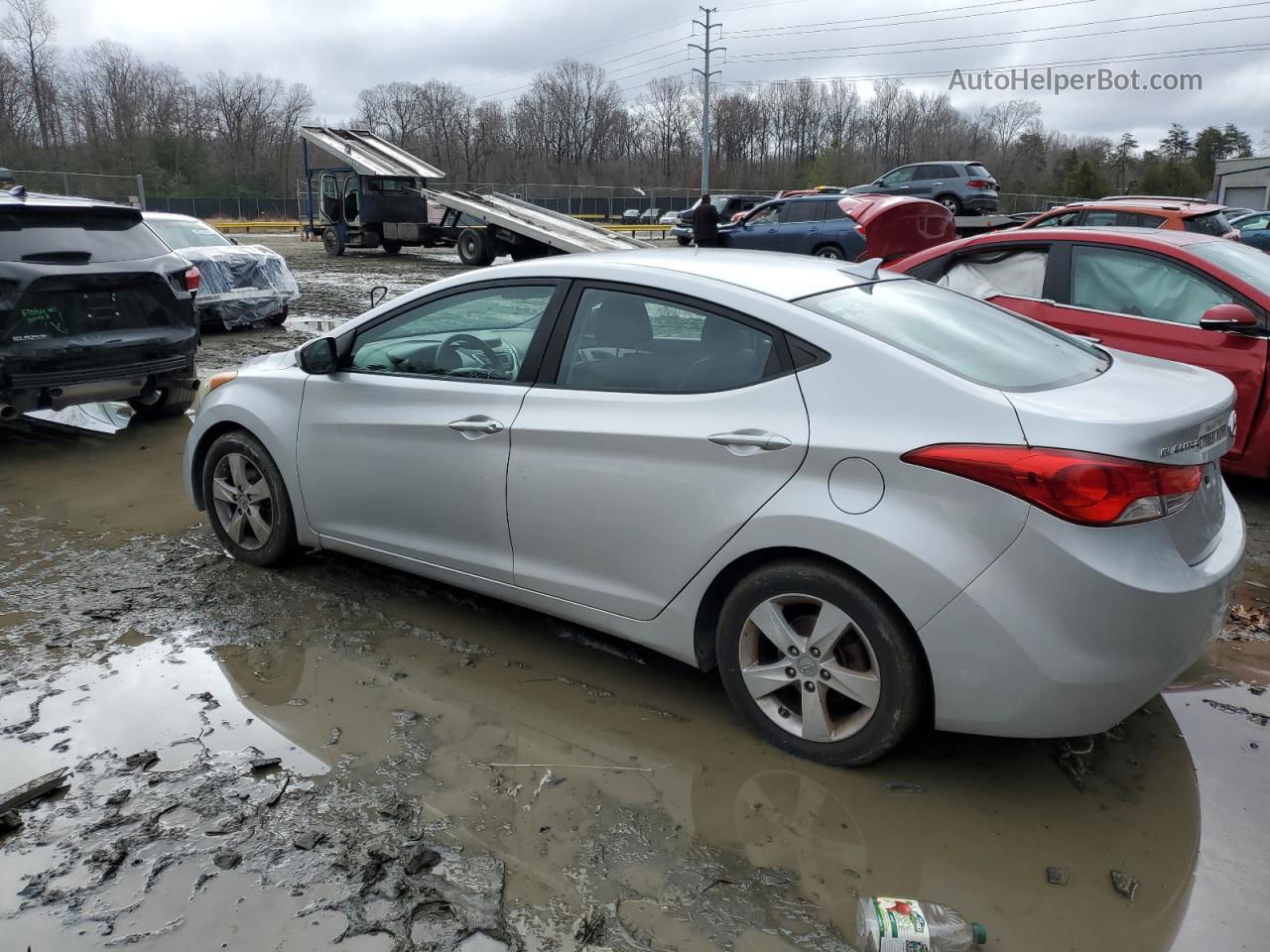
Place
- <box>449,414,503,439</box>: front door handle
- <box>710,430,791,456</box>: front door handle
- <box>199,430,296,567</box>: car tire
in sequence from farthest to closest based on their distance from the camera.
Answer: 1. <box>199,430,296,567</box>: car tire
2. <box>449,414,503,439</box>: front door handle
3. <box>710,430,791,456</box>: front door handle

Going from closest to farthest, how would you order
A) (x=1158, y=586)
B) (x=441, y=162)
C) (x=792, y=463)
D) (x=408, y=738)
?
(x=1158, y=586) < (x=792, y=463) < (x=408, y=738) < (x=441, y=162)

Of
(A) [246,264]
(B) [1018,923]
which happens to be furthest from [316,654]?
(A) [246,264]

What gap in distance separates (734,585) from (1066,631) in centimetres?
98

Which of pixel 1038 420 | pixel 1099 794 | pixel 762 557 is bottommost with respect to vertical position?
pixel 1099 794

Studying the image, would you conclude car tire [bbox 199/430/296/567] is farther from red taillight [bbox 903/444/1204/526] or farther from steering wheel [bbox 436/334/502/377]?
red taillight [bbox 903/444/1204/526]

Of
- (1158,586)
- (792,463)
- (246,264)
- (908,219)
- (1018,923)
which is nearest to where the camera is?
(1018,923)

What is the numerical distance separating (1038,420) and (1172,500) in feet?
1.48

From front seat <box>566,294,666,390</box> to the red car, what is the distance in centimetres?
355

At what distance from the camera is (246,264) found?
38.2ft

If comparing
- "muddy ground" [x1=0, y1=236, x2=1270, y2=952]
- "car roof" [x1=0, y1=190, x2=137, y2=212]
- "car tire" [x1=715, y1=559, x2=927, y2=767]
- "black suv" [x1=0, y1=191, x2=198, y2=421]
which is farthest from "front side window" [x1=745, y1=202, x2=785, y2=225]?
"car tire" [x1=715, y1=559, x2=927, y2=767]

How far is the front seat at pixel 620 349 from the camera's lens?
11.0 ft

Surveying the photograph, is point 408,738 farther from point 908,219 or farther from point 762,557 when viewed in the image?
point 908,219

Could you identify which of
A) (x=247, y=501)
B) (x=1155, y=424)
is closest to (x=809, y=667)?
(x=1155, y=424)

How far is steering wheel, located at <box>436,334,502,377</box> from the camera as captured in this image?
12.4 ft
